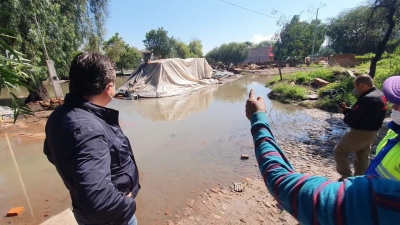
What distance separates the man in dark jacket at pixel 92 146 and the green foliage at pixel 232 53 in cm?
4331

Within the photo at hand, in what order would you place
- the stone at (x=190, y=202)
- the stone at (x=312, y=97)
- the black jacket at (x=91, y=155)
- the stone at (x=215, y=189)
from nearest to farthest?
the black jacket at (x=91, y=155), the stone at (x=190, y=202), the stone at (x=215, y=189), the stone at (x=312, y=97)

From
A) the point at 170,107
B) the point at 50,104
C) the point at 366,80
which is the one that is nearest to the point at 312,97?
the point at 170,107

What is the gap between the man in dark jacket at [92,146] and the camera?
3.70 ft

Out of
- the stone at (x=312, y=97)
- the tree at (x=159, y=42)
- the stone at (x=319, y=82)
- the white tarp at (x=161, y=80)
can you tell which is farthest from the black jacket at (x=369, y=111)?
the tree at (x=159, y=42)

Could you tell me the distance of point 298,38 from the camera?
35188 millimetres

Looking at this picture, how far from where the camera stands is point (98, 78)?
52.2 inches

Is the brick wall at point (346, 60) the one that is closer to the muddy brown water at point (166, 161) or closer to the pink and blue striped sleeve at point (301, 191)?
the muddy brown water at point (166, 161)

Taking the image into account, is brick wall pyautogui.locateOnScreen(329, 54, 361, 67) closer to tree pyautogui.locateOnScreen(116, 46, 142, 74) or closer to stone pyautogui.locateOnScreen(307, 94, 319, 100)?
stone pyautogui.locateOnScreen(307, 94, 319, 100)

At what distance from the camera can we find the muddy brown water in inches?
129

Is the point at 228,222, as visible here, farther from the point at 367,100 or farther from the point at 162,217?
the point at 367,100

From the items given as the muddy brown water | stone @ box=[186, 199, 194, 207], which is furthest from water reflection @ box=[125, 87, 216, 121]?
stone @ box=[186, 199, 194, 207]

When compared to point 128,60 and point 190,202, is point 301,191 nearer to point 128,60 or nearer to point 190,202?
point 190,202

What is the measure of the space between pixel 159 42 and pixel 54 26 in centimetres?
3392

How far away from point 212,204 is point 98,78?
2429mm
